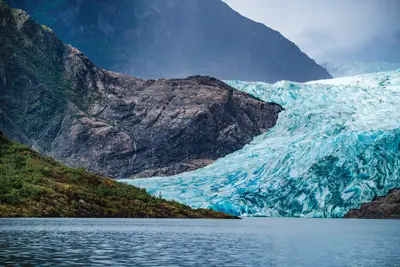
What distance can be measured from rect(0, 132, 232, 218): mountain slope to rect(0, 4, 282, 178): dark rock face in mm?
33891

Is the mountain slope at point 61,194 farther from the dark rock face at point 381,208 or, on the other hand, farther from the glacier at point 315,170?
the dark rock face at point 381,208

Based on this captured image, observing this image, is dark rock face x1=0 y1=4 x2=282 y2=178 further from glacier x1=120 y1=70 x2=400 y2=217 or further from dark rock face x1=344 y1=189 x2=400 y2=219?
dark rock face x1=344 y1=189 x2=400 y2=219

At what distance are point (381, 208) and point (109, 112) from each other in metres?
58.6

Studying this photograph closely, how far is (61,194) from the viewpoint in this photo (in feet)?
207

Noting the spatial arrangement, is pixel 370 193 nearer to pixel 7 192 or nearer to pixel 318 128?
pixel 318 128

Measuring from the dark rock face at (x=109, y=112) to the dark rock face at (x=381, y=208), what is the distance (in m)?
37.1

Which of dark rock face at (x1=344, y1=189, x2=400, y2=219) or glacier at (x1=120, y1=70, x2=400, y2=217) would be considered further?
glacier at (x1=120, y1=70, x2=400, y2=217)

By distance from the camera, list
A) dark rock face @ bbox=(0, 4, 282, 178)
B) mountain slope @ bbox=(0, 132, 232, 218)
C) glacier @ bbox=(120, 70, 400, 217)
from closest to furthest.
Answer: mountain slope @ bbox=(0, 132, 232, 218) → glacier @ bbox=(120, 70, 400, 217) → dark rock face @ bbox=(0, 4, 282, 178)

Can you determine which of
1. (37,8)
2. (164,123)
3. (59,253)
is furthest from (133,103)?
(59,253)

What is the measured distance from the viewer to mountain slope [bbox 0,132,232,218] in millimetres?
59219

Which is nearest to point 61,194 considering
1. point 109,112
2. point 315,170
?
point 315,170

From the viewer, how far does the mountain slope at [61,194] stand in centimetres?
5922

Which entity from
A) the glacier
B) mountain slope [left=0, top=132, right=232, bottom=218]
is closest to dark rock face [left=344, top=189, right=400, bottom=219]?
the glacier

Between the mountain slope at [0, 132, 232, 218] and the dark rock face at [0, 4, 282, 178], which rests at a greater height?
the dark rock face at [0, 4, 282, 178]
